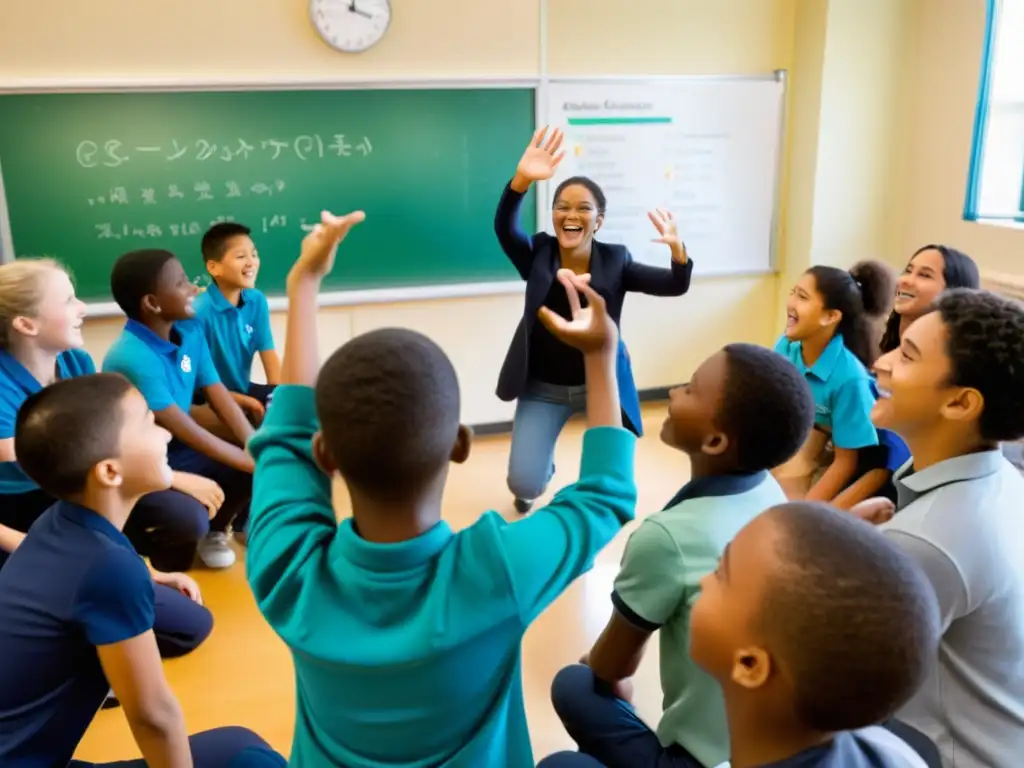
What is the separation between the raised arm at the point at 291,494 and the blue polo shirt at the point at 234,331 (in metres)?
2.10

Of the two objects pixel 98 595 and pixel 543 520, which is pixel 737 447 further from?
pixel 98 595

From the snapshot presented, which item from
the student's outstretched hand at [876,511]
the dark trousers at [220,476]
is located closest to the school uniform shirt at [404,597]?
the student's outstretched hand at [876,511]

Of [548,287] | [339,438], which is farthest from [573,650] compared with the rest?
[339,438]

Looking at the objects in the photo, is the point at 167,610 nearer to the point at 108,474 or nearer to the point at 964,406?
the point at 108,474

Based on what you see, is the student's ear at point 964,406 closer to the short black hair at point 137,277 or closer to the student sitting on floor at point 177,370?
the student sitting on floor at point 177,370

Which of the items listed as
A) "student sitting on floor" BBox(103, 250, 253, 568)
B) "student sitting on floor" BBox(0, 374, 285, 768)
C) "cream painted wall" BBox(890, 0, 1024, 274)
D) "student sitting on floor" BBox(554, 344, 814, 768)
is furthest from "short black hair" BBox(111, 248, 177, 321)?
"cream painted wall" BBox(890, 0, 1024, 274)

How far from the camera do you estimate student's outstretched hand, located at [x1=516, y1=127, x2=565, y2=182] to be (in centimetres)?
258

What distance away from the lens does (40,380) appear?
7.67ft

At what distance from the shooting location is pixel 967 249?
403cm

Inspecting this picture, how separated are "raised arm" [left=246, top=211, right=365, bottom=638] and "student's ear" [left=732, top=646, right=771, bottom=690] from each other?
1.62ft

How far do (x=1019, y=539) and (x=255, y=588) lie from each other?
1.11 m

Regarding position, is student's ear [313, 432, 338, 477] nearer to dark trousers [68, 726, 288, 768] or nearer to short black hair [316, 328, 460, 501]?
short black hair [316, 328, 460, 501]

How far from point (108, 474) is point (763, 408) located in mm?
1128

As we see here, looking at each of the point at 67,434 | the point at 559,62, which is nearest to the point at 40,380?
the point at 67,434
